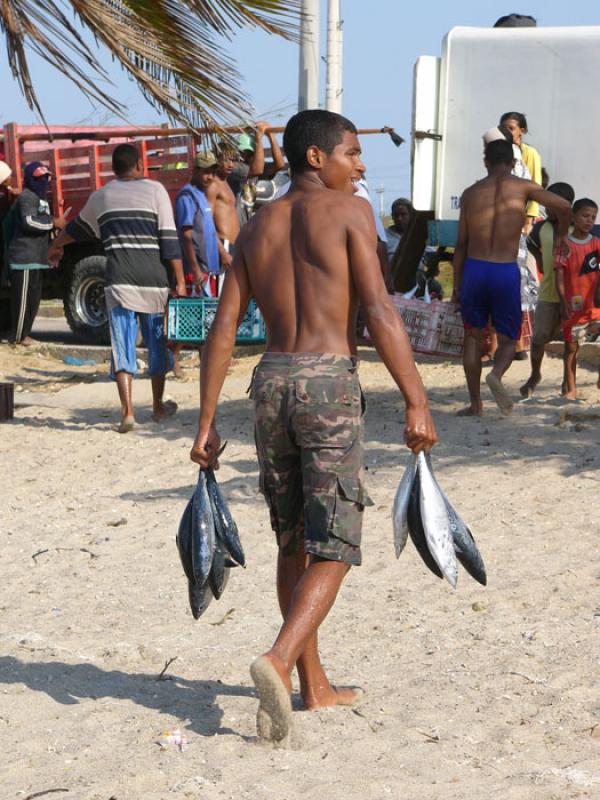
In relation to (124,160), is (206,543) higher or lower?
lower

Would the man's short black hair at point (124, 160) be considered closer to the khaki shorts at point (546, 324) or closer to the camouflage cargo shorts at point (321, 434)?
the khaki shorts at point (546, 324)

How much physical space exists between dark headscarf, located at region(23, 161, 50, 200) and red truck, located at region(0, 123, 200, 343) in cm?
22

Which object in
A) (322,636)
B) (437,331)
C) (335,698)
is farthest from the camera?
(437,331)

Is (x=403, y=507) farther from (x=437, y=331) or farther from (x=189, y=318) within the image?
(x=437, y=331)

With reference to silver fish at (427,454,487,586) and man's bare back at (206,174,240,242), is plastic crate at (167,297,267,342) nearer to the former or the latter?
man's bare back at (206,174,240,242)

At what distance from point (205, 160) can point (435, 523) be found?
7.02 meters

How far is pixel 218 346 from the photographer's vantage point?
4.16 metres

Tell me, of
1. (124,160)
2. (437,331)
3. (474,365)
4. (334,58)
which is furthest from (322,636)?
(334,58)

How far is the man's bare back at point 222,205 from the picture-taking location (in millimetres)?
10758

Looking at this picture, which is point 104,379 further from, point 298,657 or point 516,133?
point 298,657

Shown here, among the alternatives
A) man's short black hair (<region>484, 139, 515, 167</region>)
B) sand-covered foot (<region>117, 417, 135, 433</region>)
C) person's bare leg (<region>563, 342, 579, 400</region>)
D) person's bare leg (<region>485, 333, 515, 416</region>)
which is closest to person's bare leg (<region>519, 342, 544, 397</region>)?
person's bare leg (<region>563, 342, 579, 400</region>)

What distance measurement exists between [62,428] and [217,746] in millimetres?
5948

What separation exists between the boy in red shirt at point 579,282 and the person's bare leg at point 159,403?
9.32 feet

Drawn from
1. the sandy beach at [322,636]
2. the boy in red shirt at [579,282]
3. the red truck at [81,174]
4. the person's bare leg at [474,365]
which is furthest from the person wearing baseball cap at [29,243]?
the boy in red shirt at [579,282]
